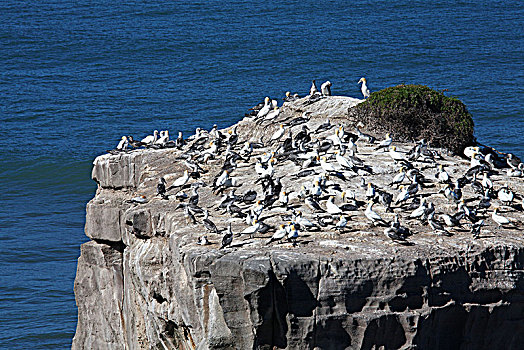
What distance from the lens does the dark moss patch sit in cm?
2762

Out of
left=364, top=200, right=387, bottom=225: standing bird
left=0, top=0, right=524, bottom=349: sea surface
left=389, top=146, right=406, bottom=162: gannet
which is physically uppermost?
left=389, top=146, right=406, bottom=162: gannet

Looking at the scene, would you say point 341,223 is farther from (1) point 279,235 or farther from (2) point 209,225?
(2) point 209,225

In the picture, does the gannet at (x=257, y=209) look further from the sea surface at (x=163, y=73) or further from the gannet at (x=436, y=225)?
the sea surface at (x=163, y=73)

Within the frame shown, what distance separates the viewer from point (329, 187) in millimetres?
22094

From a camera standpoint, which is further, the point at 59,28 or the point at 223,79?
the point at 59,28

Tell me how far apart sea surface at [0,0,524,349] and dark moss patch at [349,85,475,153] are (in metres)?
20.0

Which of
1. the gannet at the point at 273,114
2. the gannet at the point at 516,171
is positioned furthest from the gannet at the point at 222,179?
the gannet at the point at 516,171

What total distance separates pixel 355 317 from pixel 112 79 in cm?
6118

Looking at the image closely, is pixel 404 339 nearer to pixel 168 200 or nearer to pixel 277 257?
pixel 277 257

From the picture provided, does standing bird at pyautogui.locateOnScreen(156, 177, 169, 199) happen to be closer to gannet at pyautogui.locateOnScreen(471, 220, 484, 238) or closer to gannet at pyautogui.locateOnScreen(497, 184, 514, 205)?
gannet at pyautogui.locateOnScreen(471, 220, 484, 238)

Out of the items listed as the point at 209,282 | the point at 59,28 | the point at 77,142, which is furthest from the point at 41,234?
the point at 59,28

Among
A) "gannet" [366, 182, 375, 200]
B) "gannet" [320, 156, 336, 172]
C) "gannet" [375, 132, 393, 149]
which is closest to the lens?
"gannet" [366, 182, 375, 200]

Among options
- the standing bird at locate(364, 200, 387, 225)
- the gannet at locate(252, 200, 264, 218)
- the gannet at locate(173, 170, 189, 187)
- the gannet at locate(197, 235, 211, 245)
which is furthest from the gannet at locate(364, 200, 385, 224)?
the gannet at locate(173, 170, 189, 187)

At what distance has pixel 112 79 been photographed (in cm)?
7631
